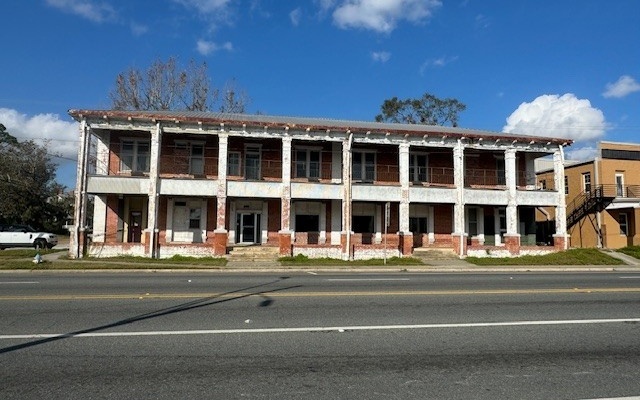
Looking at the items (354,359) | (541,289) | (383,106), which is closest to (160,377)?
(354,359)

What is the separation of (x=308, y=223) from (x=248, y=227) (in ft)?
11.8

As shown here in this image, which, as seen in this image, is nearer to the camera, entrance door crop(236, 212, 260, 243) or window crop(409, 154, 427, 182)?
entrance door crop(236, 212, 260, 243)

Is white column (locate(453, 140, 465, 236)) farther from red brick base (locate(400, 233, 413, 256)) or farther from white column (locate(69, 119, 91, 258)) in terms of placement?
white column (locate(69, 119, 91, 258))

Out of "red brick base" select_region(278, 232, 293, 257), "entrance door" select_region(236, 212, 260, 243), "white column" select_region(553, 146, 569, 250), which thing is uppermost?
"white column" select_region(553, 146, 569, 250)

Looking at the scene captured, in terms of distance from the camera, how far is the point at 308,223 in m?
27.6

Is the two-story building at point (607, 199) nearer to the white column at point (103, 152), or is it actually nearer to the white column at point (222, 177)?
the white column at point (222, 177)

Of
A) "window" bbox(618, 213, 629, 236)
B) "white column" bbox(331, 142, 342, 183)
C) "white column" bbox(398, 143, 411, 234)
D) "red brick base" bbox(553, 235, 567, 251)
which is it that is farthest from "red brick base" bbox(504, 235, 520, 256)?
"window" bbox(618, 213, 629, 236)

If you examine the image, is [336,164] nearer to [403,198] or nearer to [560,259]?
[403,198]

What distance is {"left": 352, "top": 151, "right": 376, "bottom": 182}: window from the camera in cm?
2792

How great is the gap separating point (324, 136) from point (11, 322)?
19596mm

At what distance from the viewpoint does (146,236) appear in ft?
76.2

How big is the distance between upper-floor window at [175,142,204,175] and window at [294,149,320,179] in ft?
18.3

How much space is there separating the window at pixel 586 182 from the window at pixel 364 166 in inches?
729

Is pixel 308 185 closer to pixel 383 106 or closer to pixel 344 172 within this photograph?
pixel 344 172
